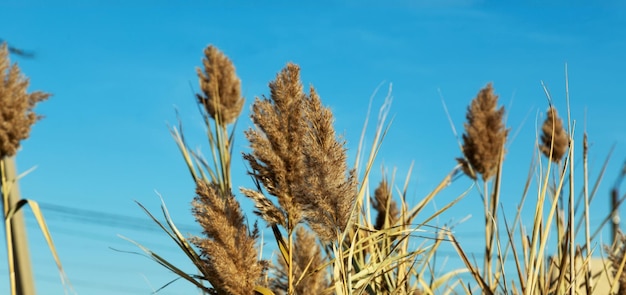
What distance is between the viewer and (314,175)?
204 centimetres

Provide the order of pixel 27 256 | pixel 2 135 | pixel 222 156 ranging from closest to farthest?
pixel 222 156 → pixel 2 135 → pixel 27 256

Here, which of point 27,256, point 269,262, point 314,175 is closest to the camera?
point 314,175

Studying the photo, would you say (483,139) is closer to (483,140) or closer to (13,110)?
(483,140)

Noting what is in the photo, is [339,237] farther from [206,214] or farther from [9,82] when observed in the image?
[9,82]

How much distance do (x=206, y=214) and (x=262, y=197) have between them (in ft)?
0.53

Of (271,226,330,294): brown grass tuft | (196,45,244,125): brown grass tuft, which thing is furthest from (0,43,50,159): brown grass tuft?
(271,226,330,294): brown grass tuft

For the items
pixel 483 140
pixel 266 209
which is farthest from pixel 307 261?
pixel 483 140

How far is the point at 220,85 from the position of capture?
4.45 m

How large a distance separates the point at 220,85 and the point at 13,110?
3.89 feet

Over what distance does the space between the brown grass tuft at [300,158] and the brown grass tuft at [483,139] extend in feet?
6.51

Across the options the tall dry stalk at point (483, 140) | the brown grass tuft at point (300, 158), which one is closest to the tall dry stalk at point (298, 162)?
the brown grass tuft at point (300, 158)

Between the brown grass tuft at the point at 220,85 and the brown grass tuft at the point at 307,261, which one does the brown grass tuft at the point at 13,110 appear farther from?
the brown grass tuft at the point at 307,261

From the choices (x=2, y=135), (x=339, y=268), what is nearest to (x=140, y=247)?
(x=339, y=268)

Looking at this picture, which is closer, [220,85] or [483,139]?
[483,139]
